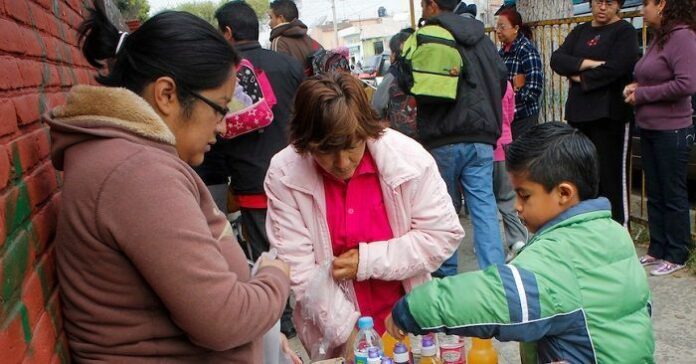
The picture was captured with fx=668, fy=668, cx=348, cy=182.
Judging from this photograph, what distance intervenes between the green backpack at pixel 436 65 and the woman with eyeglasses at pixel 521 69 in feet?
6.09

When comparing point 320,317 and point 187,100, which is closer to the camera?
point 187,100

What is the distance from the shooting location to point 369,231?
2.55 metres

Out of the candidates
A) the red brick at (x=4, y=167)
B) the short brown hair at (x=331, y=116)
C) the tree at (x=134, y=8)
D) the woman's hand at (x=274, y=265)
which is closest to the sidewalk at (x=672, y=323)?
the short brown hair at (x=331, y=116)

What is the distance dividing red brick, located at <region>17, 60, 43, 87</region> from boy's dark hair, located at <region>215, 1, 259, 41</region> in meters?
2.66

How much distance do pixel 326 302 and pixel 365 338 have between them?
236mm

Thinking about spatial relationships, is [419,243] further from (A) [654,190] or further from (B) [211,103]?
(A) [654,190]

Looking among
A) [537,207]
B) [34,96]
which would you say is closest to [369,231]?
[537,207]

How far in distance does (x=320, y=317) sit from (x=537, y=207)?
970 mm

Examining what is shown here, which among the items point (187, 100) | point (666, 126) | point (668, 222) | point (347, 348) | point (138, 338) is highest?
point (187, 100)

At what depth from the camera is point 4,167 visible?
1.28 metres

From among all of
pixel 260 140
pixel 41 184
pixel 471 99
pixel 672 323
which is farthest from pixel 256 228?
pixel 41 184

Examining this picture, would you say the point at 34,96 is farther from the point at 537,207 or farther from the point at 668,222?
the point at 668,222

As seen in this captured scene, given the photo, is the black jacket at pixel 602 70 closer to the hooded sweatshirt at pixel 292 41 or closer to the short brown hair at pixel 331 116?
the hooded sweatshirt at pixel 292 41

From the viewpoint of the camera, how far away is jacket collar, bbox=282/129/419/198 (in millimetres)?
2439
